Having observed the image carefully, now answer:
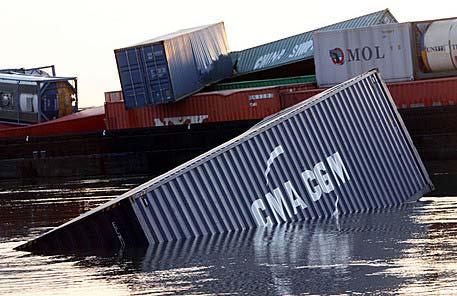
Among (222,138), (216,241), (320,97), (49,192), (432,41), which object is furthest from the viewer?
(222,138)

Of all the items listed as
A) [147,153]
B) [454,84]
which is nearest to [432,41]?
[454,84]

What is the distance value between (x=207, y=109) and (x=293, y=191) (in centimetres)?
4538

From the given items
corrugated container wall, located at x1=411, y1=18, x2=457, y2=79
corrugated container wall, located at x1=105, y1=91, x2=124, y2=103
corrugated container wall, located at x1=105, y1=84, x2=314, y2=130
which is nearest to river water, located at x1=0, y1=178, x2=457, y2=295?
corrugated container wall, located at x1=411, y1=18, x2=457, y2=79

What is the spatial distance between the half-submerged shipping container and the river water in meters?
32.3

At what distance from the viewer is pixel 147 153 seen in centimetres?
8888

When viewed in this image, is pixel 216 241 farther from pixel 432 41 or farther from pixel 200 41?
pixel 200 41

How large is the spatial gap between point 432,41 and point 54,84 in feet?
98.5

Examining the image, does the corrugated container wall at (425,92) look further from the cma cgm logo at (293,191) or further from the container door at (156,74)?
the cma cgm logo at (293,191)

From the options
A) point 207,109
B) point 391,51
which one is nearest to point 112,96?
point 207,109

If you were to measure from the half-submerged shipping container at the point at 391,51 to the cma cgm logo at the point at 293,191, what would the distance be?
3388 centimetres

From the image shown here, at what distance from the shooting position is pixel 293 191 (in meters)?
40.5

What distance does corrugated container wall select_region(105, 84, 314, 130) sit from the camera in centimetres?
8306

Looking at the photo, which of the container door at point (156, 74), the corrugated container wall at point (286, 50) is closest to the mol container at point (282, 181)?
the container door at point (156, 74)

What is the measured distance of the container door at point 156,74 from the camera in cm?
8094
